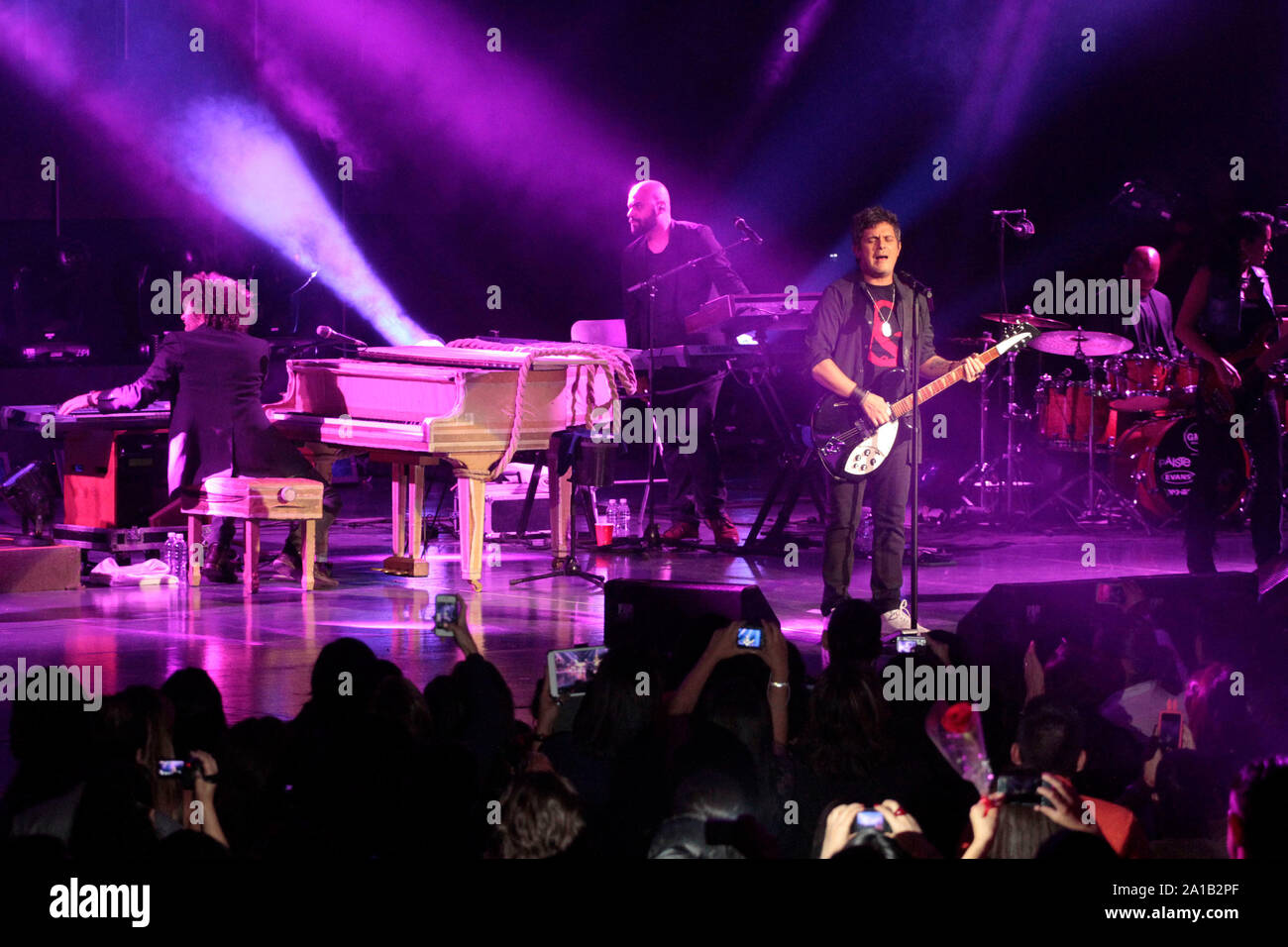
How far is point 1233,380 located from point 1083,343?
2.75m

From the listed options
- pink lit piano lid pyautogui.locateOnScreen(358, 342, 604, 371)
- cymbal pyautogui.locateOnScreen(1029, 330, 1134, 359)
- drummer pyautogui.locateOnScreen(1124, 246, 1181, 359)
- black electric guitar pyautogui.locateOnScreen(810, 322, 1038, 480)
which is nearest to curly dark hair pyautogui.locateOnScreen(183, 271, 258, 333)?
pink lit piano lid pyautogui.locateOnScreen(358, 342, 604, 371)

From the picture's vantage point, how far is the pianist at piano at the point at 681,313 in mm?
9773

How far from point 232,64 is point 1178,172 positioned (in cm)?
773

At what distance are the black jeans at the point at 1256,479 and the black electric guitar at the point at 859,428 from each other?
1.89 meters

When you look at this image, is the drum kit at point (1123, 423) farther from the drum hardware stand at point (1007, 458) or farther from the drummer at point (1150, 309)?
the drummer at point (1150, 309)

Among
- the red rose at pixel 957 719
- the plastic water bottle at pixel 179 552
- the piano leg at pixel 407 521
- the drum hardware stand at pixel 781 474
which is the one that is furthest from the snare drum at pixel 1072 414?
the red rose at pixel 957 719

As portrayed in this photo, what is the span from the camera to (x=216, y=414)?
8.38m

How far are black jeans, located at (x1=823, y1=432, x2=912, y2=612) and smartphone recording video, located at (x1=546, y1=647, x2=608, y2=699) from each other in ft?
7.80

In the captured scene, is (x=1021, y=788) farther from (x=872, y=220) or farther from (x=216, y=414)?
(x=216, y=414)

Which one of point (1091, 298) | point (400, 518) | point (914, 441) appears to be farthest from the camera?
point (1091, 298)

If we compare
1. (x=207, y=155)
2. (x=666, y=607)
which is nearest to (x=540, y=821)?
(x=666, y=607)

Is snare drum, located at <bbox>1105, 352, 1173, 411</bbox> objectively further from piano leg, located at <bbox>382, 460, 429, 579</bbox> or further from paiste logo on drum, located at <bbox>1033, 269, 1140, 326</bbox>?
piano leg, located at <bbox>382, 460, 429, 579</bbox>
